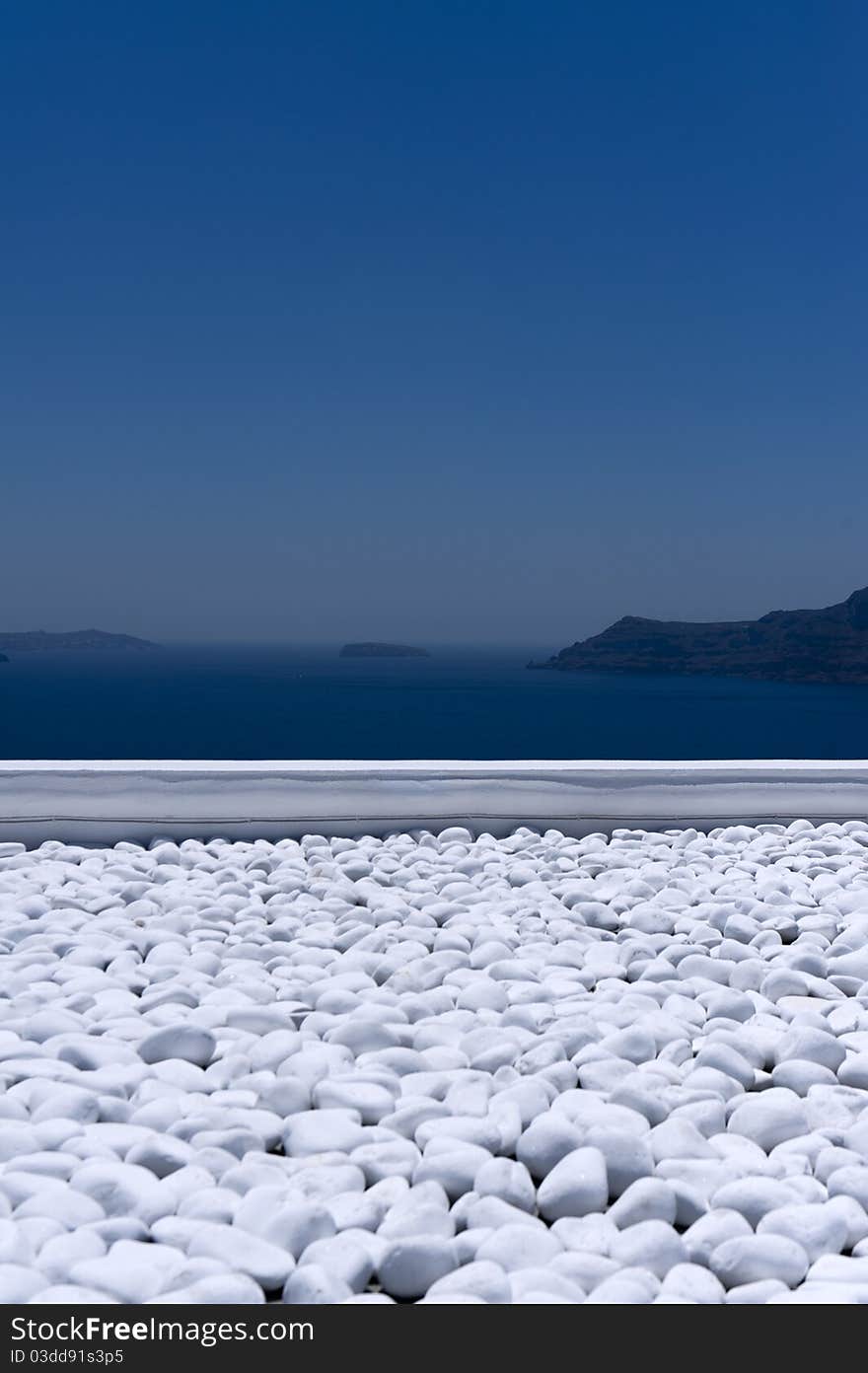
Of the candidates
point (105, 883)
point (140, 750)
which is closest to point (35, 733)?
point (140, 750)

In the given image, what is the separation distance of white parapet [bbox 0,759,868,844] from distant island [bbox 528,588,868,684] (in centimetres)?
2456

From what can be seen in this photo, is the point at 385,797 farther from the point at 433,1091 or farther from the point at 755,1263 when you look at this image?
the point at 755,1263

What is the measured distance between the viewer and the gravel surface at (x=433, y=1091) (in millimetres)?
916

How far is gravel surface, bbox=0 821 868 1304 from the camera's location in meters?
0.92

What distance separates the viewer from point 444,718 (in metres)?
33.2

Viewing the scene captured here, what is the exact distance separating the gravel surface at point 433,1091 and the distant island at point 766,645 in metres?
25.7

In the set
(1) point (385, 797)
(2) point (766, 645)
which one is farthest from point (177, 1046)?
(2) point (766, 645)

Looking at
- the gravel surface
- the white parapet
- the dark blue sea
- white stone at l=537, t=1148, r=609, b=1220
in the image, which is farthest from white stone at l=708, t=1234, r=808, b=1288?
the dark blue sea

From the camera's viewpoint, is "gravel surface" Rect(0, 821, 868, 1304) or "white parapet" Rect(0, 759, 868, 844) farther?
"white parapet" Rect(0, 759, 868, 844)

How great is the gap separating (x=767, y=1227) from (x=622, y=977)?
26.5 inches

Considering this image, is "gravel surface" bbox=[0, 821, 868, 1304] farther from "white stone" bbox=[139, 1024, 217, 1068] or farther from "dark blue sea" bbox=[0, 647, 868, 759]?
"dark blue sea" bbox=[0, 647, 868, 759]

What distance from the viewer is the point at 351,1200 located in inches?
39.3
